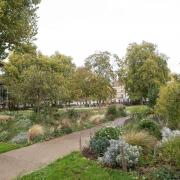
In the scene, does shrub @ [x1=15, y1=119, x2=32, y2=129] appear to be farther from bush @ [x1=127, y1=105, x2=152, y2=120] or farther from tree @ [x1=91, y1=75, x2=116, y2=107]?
tree @ [x1=91, y1=75, x2=116, y2=107]

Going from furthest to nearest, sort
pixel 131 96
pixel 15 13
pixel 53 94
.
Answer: pixel 131 96, pixel 53 94, pixel 15 13

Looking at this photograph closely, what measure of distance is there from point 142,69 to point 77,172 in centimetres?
4338

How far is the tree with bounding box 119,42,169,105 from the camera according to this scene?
2034 inches

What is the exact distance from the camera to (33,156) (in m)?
13.5

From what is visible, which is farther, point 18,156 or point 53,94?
point 53,94

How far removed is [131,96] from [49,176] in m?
44.8

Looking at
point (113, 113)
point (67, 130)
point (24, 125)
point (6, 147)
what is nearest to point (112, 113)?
point (113, 113)

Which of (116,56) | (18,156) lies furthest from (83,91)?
(18,156)

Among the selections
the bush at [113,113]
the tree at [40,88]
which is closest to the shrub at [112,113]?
the bush at [113,113]

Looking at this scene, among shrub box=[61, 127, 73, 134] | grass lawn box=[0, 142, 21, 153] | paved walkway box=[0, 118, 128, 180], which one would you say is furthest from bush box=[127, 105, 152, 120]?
grass lawn box=[0, 142, 21, 153]

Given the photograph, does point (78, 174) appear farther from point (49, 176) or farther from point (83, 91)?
point (83, 91)

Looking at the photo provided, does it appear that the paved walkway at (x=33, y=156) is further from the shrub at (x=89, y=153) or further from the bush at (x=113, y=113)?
the bush at (x=113, y=113)

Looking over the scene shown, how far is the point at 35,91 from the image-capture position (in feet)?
84.6

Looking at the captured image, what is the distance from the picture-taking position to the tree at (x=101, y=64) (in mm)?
40062
